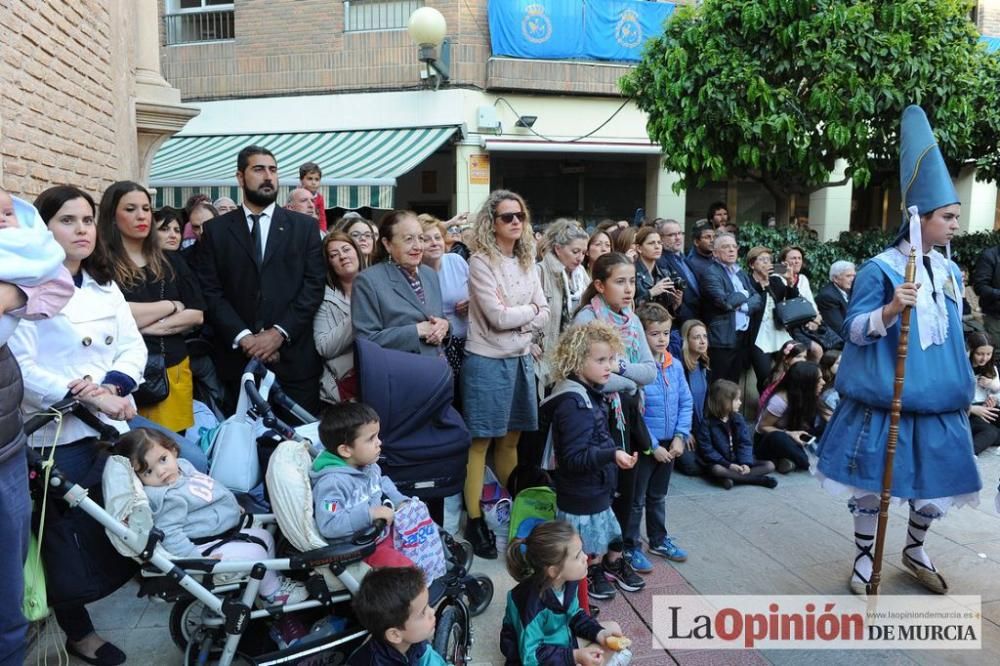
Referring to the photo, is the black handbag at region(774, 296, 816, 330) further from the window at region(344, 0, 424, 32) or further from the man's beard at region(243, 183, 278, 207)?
the window at region(344, 0, 424, 32)

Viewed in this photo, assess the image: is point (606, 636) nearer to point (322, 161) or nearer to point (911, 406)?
point (911, 406)

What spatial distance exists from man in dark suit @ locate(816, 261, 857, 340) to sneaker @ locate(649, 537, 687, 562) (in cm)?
376

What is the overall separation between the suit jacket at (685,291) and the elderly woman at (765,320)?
2.36 feet


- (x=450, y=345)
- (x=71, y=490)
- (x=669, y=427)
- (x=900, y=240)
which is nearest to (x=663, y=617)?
(x=669, y=427)

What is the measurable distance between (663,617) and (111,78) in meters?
5.56

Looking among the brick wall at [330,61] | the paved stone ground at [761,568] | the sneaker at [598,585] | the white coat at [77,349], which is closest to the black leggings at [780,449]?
the paved stone ground at [761,568]

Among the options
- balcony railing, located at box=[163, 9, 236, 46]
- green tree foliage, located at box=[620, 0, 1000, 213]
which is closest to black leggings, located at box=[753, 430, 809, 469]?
green tree foliage, located at box=[620, 0, 1000, 213]

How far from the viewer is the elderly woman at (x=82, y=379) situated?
2834mm

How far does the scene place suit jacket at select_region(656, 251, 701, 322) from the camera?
6301mm

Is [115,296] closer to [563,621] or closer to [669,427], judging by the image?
[563,621]

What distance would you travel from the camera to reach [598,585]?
374 cm

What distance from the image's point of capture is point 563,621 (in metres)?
2.95

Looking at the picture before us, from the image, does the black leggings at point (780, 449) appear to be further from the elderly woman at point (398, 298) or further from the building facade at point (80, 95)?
the building facade at point (80, 95)

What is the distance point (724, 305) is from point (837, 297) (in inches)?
62.9
